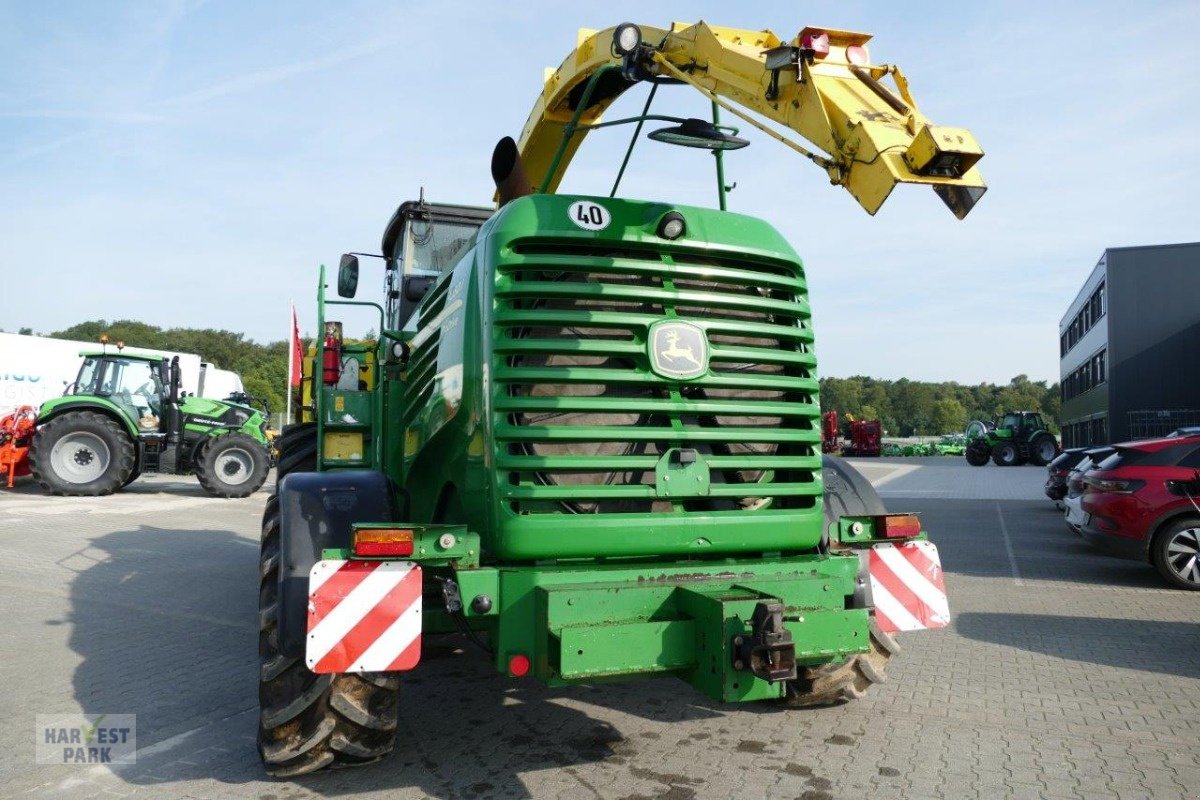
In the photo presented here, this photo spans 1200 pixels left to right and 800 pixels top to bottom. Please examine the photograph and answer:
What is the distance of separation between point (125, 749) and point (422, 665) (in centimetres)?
187

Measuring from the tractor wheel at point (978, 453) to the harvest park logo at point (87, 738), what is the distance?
3680 cm

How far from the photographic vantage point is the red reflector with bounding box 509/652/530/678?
3.38 m

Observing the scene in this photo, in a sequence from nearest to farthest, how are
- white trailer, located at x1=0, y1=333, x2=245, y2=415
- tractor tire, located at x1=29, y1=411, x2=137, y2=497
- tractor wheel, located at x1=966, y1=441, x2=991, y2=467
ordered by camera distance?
tractor tire, located at x1=29, y1=411, x2=137, y2=497, white trailer, located at x1=0, y1=333, x2=245, y2=415, tractor wheel, located at x1=966, y1=441, x2=991, y2=467

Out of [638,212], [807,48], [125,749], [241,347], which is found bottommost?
[125,749]

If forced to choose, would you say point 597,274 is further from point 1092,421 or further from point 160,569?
point 1092,421

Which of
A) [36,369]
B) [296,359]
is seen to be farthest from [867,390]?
[296,359]

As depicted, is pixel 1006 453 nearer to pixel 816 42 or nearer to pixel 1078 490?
pixel 1078 490

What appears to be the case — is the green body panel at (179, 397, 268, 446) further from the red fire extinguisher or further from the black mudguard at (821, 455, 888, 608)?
the black mudguard at (821, 455, 888, 608)

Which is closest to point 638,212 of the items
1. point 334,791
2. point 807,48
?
point 807,48

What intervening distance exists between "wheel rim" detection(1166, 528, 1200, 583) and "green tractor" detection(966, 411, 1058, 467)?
97.9 ft

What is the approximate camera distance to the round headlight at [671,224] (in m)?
3.82

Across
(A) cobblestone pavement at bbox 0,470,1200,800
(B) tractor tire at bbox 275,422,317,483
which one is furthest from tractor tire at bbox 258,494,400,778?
(B) tractor tire at bbox 275,422,317,483

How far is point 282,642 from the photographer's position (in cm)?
362

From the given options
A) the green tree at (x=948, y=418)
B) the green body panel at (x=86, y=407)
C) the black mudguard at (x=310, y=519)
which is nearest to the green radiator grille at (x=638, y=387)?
the black mudguard at (x=310, y=519)
